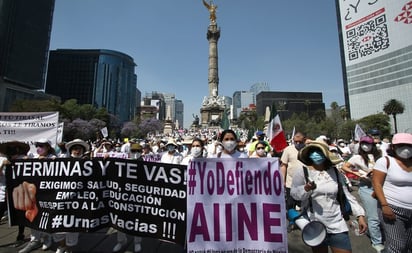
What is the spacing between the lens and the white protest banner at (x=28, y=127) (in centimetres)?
574

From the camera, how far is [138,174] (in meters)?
3.34

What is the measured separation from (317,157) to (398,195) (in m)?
1.04

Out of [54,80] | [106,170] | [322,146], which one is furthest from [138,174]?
[54,80]

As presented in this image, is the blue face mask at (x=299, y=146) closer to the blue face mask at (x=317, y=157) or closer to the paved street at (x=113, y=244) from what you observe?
the paved street at (x=113, y=244)

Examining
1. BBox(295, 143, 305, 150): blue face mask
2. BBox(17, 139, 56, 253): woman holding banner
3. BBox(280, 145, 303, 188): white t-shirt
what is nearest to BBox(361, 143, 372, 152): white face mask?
BBox(295, 143, 305, 150): blue face mask

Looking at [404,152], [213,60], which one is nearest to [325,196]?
[404,152]

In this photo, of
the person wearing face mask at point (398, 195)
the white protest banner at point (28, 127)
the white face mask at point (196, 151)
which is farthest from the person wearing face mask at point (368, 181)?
the white protest banner at point (28, 127)

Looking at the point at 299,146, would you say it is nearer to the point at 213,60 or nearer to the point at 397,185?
the point at 397,185

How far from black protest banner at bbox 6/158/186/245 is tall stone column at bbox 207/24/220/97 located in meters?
61.3

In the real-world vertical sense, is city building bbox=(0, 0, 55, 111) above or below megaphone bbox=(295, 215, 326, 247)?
above

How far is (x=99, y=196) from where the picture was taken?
343 centimetres

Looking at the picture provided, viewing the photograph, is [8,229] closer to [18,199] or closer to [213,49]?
[18,199]

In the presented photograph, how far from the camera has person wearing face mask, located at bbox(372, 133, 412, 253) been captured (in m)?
2.59

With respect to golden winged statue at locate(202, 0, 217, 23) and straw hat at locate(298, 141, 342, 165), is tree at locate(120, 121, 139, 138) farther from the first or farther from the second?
straw hat at locate(298, 141, 342, 165)
